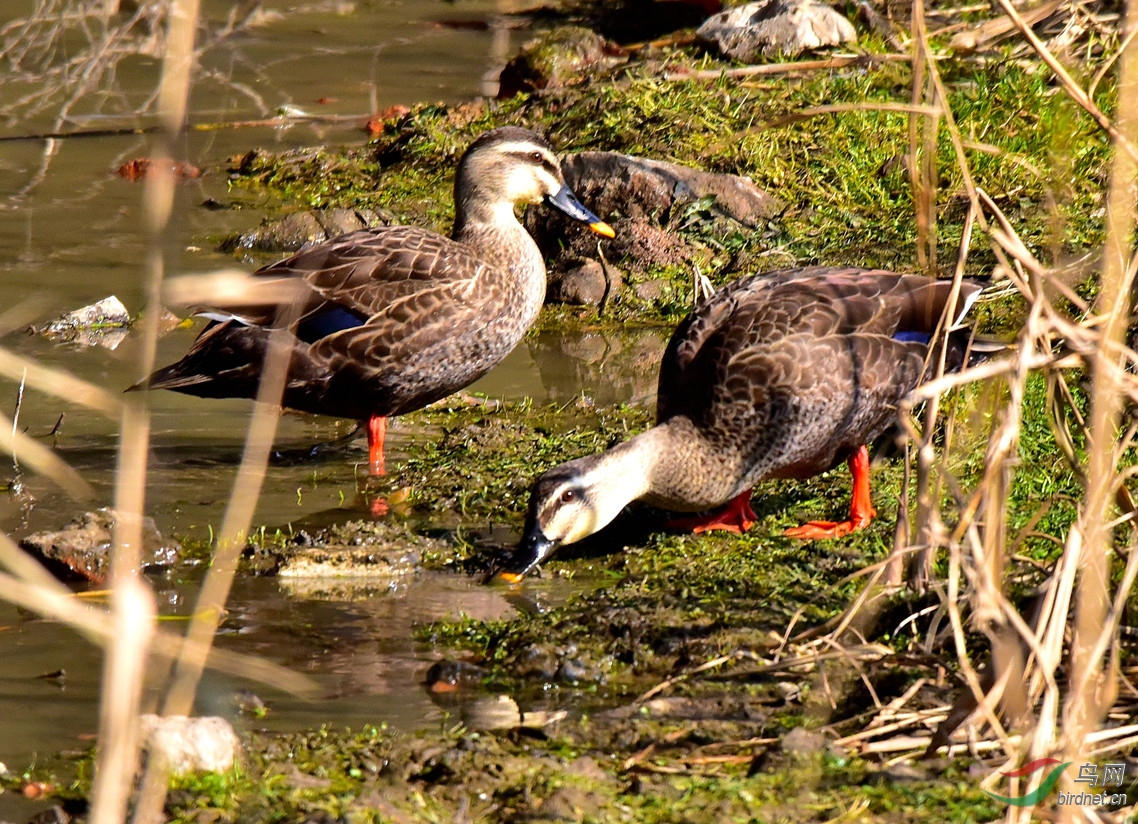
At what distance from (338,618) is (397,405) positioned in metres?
1.57

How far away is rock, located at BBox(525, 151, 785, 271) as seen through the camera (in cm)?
767

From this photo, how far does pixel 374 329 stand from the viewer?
19.4 feet

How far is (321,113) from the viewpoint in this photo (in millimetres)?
10492

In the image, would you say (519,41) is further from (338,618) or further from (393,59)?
(338,618)

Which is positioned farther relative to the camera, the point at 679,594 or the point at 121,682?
the point at 679,594

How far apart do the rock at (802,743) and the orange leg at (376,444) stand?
2774 millimetres

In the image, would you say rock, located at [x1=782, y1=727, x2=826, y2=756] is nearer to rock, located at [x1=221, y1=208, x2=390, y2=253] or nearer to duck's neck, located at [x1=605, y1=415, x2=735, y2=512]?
duck's neck, located at [x1=605, y1=415, x2=735, y2=512]

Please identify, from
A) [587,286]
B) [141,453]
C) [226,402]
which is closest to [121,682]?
[141,453]

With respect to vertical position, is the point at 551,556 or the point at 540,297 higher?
the point at 540,297

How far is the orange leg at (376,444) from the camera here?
19.3ft

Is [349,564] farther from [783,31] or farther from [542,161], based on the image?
[783,31]

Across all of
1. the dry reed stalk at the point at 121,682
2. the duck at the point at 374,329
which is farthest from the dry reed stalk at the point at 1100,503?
the duck at the point at 374,329

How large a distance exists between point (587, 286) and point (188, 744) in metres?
4.41

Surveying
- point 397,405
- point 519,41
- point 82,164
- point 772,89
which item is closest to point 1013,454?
point 397,405
